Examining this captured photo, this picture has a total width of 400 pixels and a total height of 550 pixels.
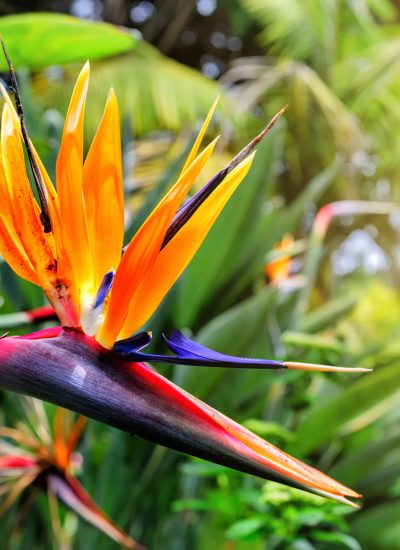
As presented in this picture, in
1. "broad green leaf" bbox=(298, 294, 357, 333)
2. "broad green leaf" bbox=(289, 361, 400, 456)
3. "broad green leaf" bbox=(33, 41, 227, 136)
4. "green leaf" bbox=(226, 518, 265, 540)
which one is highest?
"green leaf" bbox=(226, 518, 265, 540)

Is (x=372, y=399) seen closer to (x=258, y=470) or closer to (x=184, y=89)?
(x=258, y=470)

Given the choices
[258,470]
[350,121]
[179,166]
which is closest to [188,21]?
[350,121]

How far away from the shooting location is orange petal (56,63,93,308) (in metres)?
0.32

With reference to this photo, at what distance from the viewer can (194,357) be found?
0.29 meters

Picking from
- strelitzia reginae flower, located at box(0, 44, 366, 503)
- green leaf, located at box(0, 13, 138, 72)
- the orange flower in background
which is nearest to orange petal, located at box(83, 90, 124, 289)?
strelitzia reginae flower, located at box(0, 44, 366, 503)

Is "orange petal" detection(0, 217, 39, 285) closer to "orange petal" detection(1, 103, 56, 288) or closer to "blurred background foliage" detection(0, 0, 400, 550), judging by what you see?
"orange petal" detection(1, 103, 56, 288)

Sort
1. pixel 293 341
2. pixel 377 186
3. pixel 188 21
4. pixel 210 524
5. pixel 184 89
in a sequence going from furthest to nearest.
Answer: pixel 188 21 → pixel 377 186 → pixel 184 89 → pixel 210 524 → pixel 293 341

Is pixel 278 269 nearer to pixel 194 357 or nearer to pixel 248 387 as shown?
pixel 248 387

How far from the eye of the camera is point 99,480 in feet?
3.05

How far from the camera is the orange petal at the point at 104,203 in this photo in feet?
1.13

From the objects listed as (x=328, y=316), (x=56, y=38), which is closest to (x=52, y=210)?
(x=56, y=38)

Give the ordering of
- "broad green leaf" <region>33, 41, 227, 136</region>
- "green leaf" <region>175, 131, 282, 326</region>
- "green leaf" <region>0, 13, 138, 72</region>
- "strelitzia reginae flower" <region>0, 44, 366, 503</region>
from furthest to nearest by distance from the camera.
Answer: "broad green leaf" <region>33, 41, 227, 136</region>
"green leaf" <region>175, 131, 282, 326</region>
"green leaf" <region>0, 13, 138, 72</region>
"strelitzia reginae flower" <region>0, 44, 366, 503</region>

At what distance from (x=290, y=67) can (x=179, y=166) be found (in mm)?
3788

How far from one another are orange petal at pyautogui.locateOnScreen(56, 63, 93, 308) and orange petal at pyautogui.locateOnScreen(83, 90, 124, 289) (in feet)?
0.04
